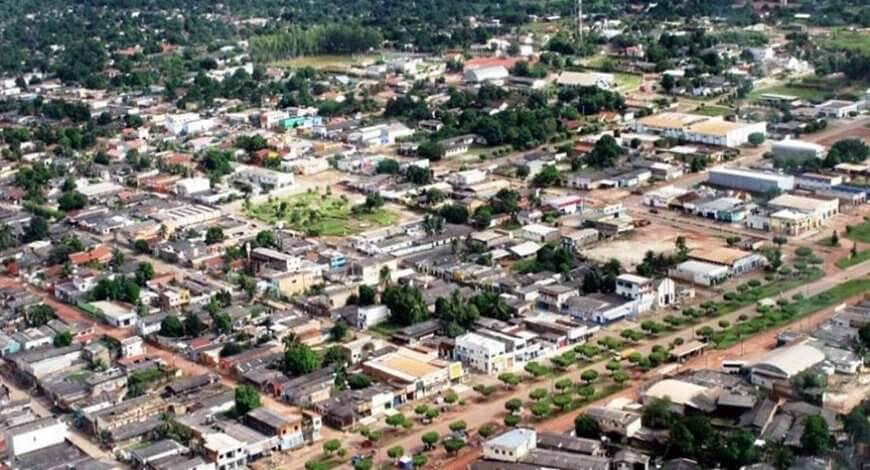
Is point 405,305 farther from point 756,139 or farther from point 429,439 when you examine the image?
point 756,139

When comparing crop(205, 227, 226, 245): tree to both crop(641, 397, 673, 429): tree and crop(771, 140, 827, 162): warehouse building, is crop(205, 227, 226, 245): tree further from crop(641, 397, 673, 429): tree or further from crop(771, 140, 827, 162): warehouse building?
crop(771, 140, 827, 162): warehouse building

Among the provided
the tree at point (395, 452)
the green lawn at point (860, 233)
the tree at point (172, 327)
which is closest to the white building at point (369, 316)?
the tree at point (172, 327)

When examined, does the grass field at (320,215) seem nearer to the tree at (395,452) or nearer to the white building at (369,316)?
the white building at (369,316)

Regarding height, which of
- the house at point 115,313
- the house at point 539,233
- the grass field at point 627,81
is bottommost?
the house at point 115,313

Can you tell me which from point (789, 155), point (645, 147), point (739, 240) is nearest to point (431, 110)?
point (645, 147)

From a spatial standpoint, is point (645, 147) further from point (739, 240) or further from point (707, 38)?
point (707, 38)

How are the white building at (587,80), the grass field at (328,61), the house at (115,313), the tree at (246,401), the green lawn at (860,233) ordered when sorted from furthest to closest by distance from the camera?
1. the grass field at (328,61)
2. the white building at (587,80)
3. the green lawn at (860,233)
4. the house at (115,313)
5. the tree at (246,401)

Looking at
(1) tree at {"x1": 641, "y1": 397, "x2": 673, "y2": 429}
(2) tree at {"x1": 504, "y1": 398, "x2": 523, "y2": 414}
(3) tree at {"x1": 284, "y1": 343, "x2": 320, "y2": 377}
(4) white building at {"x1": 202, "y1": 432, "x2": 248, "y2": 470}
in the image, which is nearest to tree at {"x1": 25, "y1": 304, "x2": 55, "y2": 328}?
(3) tree at {"x1": 284, "y1": 343, "x2": 320, "y2": 377}
